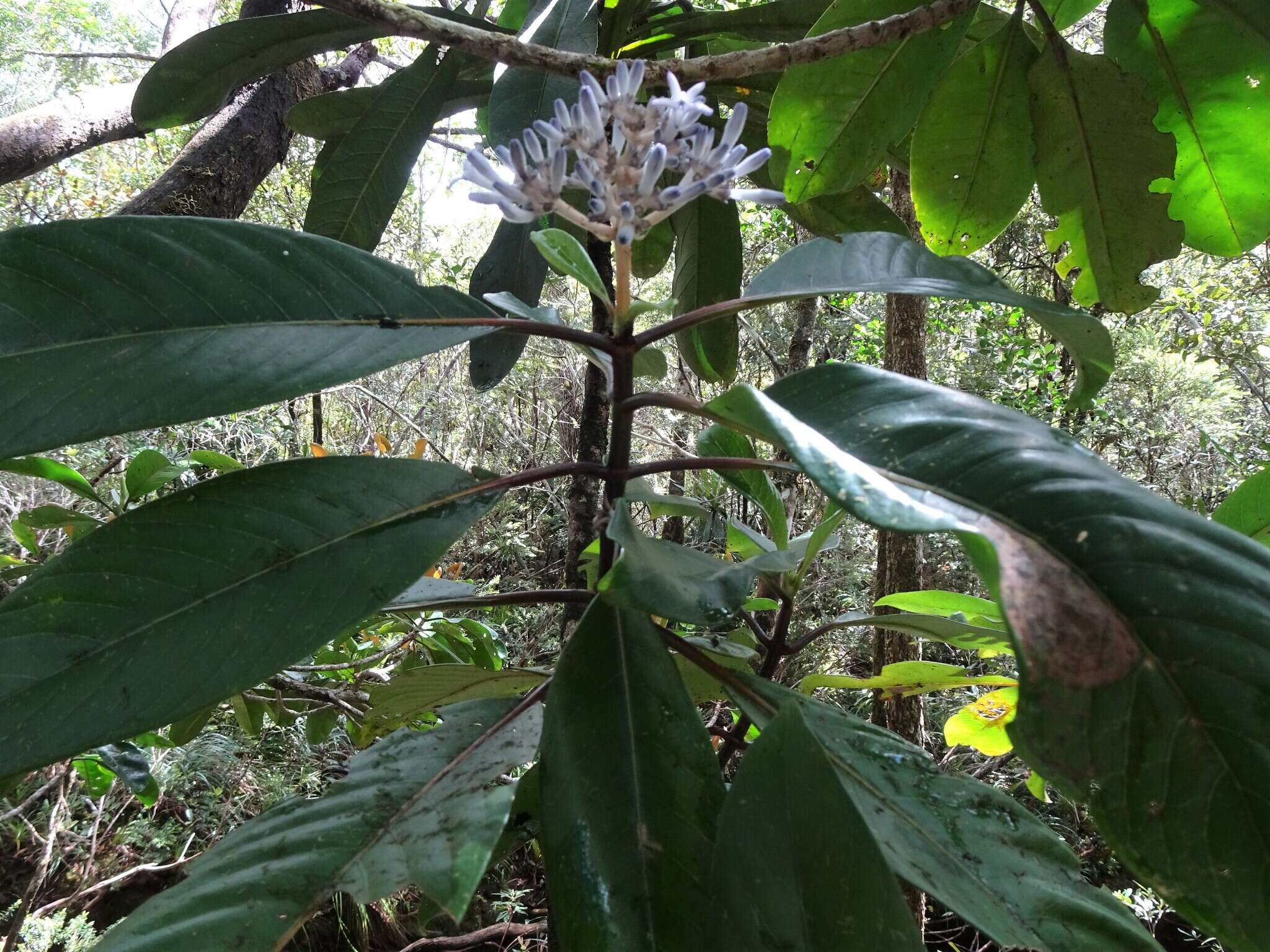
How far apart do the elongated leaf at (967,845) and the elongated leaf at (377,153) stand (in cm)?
84

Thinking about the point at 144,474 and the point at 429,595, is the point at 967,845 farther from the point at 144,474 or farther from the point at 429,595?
the point at 144,474

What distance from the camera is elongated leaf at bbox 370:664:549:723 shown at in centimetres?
71

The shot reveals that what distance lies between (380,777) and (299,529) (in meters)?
0.19

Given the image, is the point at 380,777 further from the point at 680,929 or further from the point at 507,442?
the point at 507,442

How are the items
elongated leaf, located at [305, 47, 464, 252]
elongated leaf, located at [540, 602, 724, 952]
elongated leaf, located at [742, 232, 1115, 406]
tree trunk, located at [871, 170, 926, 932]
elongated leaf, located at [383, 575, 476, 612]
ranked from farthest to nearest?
tree trunk, located at [871, 170, 926, 932]
elongated leaf, located at [305, 47, 464, 252]
elongated leaf, located at [383, 575, 476, 612]
elongated leaf, located at [742, 232, 1115, 406]
elongated leaf, located at [540, 602, 724, 952]

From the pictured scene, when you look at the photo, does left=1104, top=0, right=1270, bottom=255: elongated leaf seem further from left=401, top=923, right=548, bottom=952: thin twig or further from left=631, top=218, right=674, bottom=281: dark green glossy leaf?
left=401, top=923, right=548, bottom=952: thin twig

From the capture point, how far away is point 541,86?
2.47ft

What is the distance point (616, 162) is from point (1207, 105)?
74cm

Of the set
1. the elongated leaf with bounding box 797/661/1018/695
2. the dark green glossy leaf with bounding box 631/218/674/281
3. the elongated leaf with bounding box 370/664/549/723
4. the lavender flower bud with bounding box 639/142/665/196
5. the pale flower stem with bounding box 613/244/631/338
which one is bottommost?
the elongated leaf with bounding box 370/664/549/723

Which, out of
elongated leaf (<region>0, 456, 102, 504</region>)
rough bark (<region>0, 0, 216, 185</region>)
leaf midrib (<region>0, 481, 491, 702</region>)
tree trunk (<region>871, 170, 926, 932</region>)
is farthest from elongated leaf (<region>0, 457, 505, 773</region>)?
tree trunk (<region>871, 170, 926, 932</region>)

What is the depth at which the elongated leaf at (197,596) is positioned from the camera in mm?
366

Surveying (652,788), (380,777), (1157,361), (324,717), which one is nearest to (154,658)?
(380,777)

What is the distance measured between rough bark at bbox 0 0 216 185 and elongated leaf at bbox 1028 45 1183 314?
1.41m

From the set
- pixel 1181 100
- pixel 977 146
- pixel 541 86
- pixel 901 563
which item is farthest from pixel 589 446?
pixel 901 563
